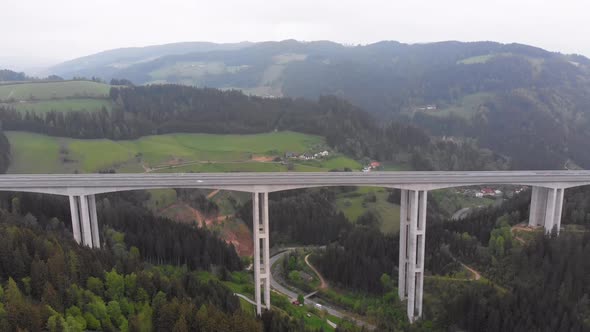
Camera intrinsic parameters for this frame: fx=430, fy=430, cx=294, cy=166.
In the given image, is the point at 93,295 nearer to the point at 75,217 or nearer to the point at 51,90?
the point at 75,217

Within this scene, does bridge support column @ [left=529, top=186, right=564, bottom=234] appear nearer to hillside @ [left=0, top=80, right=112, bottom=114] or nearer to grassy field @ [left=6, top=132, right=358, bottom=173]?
grassy field @ [left=6, top=132, right=358, bottom=173]

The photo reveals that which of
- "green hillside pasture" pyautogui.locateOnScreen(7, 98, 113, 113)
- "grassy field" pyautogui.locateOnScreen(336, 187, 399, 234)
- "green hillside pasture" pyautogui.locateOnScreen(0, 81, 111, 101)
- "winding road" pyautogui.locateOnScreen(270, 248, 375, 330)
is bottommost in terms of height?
"winding road" pyautogui.locateOnScreen(270, 248, 375, 330)

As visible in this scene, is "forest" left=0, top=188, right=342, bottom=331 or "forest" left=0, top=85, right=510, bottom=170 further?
"forest" left=0, top=85, right=510, bottom=170

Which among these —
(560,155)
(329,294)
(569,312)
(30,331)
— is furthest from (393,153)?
(30,331)

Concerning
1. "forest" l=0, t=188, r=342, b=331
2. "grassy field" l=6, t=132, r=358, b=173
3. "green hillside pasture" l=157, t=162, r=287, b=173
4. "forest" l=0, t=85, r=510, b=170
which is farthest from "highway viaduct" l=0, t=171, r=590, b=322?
"forest" l=0, t=85, r=510, b=170

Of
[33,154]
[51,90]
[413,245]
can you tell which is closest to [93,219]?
[413,245]

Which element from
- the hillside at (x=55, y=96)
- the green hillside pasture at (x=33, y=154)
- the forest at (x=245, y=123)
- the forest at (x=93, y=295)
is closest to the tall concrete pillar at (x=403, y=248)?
the forest at (x=93, y=295)

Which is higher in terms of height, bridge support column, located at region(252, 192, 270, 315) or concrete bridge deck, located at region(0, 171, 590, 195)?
concrete bridge deck, located at region(0, 171, 590, 195)

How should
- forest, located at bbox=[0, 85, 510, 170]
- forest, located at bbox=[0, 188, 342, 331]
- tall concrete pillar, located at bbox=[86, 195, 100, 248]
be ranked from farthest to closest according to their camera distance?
1. forest, located at bbox=[0, 85, 510, 170]
2. tall concrete pillar, located at bbox=[86, 195, 100, 248]
3. forest, located at bbox=[0, 188, 342, 331]

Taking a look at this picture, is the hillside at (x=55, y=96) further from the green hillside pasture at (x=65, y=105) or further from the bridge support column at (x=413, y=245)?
the bridge support column at (x=413, y=245)
